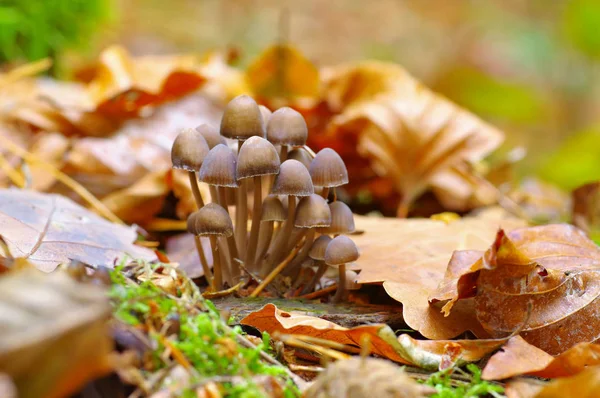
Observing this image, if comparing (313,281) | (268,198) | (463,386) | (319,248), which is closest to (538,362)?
(463,386)

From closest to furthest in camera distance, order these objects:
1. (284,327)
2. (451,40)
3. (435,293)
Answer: (284,327), (435,293), (451,40)

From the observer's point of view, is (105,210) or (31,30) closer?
(105,210)

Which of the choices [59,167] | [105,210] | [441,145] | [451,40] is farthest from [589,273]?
[451,40]

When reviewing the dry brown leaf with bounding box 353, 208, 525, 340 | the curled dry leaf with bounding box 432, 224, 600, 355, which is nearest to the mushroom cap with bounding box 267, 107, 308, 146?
the dry brown leaf with bounding box 353, 208, 525, 340

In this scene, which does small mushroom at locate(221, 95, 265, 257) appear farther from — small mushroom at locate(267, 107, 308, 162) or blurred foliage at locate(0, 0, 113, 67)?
blurred foliage at locate(0, 0, 113, 67)

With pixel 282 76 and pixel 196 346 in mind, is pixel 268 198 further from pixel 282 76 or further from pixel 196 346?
pixel 282 76

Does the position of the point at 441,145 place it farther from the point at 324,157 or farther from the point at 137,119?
the point at 137,119
